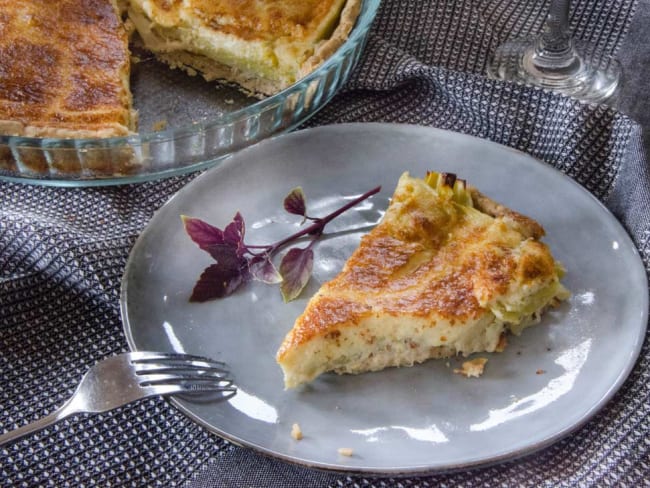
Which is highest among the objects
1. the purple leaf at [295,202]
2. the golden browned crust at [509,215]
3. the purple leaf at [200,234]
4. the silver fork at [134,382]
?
the golden browned crust at [509,215]

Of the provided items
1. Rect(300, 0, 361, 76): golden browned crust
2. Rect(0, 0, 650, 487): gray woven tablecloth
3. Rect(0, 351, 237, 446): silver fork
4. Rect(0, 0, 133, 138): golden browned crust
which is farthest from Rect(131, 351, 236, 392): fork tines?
Rect(300, 0, 361, 76): golden browned crust

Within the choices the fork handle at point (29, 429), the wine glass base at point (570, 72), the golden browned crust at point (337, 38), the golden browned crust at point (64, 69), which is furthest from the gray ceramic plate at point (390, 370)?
the wine glass base at point (570, 72)

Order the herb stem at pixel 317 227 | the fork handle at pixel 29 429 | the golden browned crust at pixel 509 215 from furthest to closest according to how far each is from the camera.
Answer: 1. the herb stem at pixel 317 227
2. the golden browned crust at pixel 509 215
3. the fork handle at pixel 29 429

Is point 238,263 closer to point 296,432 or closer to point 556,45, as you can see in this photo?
point 296,432

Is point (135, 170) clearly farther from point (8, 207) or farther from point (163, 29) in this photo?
point (163, 29)

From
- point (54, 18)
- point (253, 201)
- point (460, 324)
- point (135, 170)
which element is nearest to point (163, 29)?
point (54, 18)

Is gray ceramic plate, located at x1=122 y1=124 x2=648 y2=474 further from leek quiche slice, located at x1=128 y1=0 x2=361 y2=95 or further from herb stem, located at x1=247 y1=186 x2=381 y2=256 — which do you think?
leek quiche slice, located at x1=128 y1=0 x2=361 y2=95

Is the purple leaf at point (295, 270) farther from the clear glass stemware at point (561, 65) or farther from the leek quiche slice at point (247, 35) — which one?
the clear glass stemware at point (561, 65)
